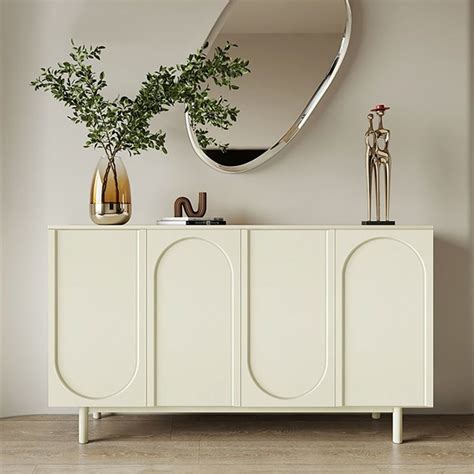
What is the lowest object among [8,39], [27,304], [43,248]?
[27,304]

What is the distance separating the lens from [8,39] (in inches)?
120

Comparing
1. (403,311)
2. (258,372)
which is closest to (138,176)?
(258,372)

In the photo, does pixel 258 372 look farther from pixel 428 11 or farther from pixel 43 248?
pixel 428 11

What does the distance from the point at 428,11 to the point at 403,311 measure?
1.30 meters

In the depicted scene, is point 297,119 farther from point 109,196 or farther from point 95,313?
point 95,313

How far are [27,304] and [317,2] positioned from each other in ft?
5.63

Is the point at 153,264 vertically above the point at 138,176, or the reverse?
the point at 138,176

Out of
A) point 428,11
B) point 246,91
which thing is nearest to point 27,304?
point 246,91

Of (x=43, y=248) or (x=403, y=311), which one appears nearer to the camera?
(x=403, y=311)

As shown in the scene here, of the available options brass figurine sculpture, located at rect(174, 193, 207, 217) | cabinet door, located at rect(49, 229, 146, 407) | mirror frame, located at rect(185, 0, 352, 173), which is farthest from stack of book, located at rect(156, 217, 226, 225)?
mirror frame, located at rect(185, 0, 352, 173)

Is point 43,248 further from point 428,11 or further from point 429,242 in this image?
point 428,11

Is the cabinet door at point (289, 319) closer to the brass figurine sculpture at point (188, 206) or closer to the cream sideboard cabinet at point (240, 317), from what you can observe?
the cream sideboard cabinet at point (240, 317)

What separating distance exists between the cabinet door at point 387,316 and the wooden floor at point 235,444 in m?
0.20

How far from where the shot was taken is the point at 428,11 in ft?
10.1
